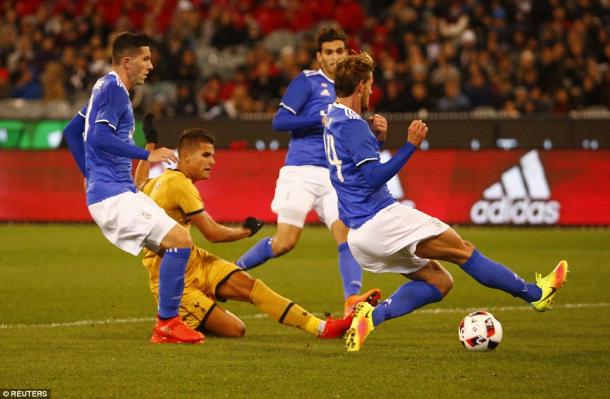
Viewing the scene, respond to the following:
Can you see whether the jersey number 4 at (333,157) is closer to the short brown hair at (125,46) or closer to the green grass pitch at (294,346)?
the green grass pitch at (294,346)

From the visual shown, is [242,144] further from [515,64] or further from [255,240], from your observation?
[515,64]

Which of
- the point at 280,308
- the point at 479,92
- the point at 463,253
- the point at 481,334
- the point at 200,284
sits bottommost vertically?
the point at 481,334

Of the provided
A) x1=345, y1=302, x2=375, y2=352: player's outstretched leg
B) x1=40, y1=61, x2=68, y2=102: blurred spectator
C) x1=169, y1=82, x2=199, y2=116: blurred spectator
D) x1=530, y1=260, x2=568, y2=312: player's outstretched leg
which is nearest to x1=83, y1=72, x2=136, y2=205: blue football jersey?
x1=345, y1=302, x2=375, y2=352: player's outstretched leg

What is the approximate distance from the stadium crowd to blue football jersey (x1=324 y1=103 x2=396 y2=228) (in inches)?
439

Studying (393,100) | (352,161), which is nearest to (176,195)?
(352,161)

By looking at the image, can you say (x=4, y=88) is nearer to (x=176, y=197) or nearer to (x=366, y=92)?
(x=176, y=197)

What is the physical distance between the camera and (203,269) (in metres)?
8.84

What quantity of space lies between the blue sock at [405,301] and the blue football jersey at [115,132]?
75.6 inches

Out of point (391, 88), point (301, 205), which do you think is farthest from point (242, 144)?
point (301, 205)

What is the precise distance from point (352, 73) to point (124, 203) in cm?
178

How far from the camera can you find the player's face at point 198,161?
28.8ft

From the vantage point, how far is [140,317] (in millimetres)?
9852

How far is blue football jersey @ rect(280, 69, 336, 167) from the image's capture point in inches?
404

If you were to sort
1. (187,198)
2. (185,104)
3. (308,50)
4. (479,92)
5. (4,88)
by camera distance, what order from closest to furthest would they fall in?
(187,198)
(479,92)
(185,104)
(308,50)
(4,88)
